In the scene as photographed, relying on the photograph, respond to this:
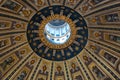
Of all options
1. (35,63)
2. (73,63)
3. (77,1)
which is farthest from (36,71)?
(77,1)

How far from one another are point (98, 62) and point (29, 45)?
4.51m

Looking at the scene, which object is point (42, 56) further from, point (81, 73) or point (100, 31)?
point (100, 31)

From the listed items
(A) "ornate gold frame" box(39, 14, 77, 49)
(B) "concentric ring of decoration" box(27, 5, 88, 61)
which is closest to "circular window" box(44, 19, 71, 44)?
(A) "ornate gold frame" box(39, 14, 77, 49)

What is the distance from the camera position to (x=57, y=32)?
23.9 metres

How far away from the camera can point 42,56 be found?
72.2ft

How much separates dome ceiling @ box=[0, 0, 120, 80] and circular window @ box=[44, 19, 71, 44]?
92mm

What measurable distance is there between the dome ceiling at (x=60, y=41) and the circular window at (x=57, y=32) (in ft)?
0.30

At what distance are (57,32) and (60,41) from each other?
136 centimetres

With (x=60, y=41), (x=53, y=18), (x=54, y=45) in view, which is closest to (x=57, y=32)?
(x=60, y=41)

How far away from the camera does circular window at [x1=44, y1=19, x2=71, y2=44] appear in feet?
73.9

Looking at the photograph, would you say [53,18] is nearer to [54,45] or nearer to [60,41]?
[54,45]

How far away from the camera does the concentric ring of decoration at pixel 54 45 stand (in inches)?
805

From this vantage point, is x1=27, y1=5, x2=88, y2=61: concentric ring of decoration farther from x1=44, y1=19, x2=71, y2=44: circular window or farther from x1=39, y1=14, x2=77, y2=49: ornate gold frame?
x1=44, y1=19, x2=71, y2=44: circular window

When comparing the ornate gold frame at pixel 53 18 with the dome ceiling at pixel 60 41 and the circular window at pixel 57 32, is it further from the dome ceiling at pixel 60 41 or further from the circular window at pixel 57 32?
the circular window at pixel 57 32
